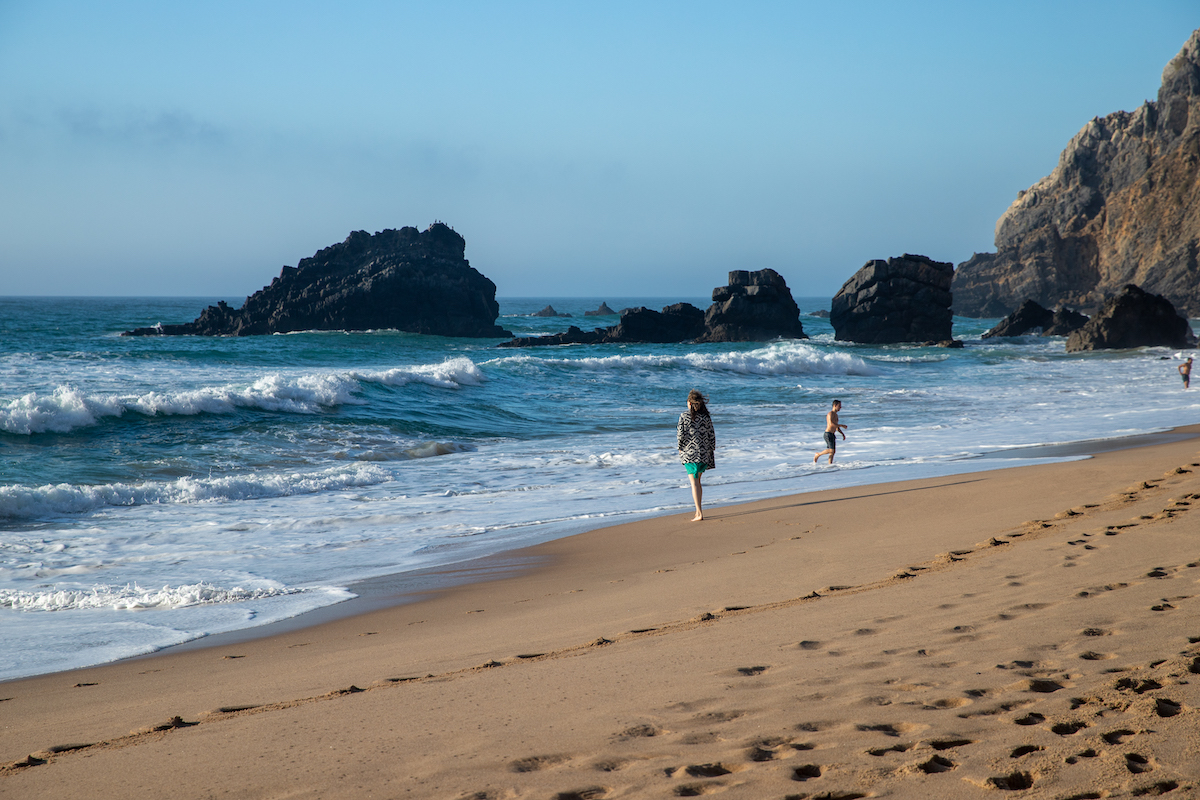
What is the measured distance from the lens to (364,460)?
14305mm

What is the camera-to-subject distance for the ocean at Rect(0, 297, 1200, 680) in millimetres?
6613

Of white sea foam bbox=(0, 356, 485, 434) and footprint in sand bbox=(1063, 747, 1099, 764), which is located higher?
white sea foam bbox=(0, 356, 485, 434)

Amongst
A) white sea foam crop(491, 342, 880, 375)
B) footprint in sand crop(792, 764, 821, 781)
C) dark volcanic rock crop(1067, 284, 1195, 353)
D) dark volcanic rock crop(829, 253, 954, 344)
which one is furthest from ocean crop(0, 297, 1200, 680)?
dark volcanic rock crop(829, 253, 954, 344)

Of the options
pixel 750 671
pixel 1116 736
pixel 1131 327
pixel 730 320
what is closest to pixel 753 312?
pixel 730 320

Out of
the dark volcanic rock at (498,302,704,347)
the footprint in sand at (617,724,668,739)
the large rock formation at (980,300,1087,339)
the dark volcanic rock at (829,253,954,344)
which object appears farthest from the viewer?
the large rock formation at (980,300,1087,339)

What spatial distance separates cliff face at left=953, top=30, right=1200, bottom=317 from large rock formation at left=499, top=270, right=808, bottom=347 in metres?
48.2

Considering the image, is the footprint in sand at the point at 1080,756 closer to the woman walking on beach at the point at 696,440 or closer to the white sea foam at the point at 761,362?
the woman walking on beach at the point at 696,440

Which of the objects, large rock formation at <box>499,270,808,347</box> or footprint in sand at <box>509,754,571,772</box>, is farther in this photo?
large rock formation at <box>499,270,808,347</box>

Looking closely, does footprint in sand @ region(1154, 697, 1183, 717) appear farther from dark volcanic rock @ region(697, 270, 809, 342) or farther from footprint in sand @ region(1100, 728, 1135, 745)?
dark volcanic rock @ region(697, 270, 809, 342)

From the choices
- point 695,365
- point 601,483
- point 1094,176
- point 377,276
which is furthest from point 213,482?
point 1094,176

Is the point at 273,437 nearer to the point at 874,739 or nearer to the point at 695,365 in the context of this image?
the point at 874,739

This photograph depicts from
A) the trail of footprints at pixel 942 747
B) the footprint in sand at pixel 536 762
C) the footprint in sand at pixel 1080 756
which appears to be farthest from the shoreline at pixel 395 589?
the footprint in sand at pixel 1080 756

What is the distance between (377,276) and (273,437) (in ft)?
174

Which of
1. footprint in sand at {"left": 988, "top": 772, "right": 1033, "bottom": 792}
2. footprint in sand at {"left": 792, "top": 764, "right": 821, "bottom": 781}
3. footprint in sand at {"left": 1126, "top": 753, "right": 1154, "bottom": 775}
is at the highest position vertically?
footprint in sand at {"left": 1126, "top": 753, "right": 1154, "bottom": 775}
